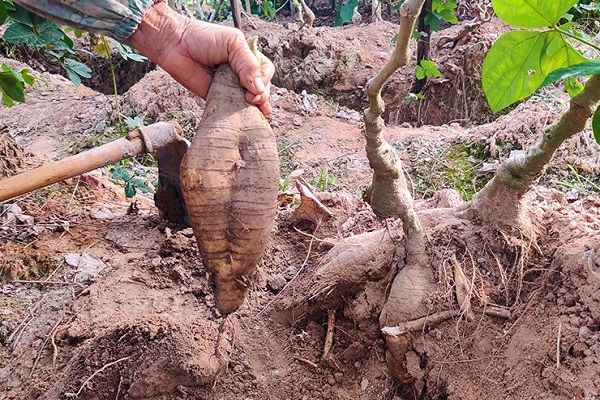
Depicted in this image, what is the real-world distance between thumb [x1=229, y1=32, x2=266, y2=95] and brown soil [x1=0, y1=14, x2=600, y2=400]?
0.54 m

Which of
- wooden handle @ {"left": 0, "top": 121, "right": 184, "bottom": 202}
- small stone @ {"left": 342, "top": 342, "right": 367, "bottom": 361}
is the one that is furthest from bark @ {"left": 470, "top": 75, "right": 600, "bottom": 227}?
wooden handle @ {"left": 0, "top": 121, "right": 184, "bottom": 202}

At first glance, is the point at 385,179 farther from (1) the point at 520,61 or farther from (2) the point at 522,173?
(1) the point at 520,61

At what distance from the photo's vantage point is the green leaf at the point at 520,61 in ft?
3.20

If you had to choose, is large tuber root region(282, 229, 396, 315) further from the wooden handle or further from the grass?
the grass

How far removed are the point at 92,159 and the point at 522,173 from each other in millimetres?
1132

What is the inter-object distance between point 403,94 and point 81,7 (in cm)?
289

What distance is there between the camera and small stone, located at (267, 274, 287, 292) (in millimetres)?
1660

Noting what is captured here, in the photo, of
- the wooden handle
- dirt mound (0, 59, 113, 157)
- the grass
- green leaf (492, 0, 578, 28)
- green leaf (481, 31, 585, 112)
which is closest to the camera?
green leaf (492, 0, 578, 28)

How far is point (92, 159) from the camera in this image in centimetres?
154

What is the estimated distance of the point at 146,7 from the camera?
1392 mm

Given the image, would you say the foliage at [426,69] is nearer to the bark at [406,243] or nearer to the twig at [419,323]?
the bark at [406,243]

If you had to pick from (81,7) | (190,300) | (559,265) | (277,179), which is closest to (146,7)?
(81,7)

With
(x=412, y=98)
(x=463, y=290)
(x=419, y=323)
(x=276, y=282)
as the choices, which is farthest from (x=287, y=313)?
→ (x=412, y=98)

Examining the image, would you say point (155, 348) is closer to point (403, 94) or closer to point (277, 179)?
point (277, 179)
